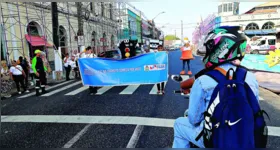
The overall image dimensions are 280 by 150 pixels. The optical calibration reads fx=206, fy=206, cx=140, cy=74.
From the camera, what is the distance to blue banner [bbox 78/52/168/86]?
710 centimetres

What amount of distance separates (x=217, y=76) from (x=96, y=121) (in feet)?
11.9

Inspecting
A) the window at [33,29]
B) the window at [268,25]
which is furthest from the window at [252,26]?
the window at [33,29]

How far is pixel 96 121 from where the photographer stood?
462 centimetres

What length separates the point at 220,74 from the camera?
1500 millimetres

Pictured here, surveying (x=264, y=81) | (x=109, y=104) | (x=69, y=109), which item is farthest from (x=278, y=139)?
(x=264, y=81)

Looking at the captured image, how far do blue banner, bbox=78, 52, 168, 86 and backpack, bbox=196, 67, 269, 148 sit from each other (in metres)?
5.55

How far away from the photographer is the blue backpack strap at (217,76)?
1.47 m

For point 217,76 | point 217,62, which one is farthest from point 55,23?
point 217,76

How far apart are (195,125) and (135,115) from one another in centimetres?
329

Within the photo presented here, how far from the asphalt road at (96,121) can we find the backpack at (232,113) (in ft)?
6.64

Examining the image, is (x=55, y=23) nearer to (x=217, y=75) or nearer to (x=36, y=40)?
(x=36, y=40)

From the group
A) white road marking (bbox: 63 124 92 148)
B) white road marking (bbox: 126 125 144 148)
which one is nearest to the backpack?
white road marking (bbox: 126 125 144 148)

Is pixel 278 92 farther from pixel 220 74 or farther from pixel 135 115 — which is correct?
pixel 220 74

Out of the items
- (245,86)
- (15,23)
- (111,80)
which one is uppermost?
(15,23)
